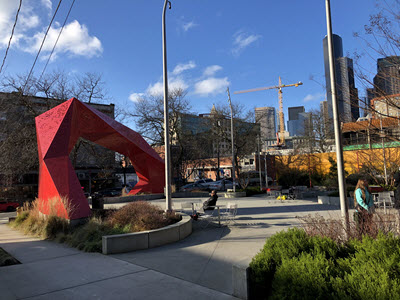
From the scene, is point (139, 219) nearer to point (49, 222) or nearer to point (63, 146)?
point (49, 222)

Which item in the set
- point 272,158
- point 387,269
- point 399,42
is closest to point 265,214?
point 399,42

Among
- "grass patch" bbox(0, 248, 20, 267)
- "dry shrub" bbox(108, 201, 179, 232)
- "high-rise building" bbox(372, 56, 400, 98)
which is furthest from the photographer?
"dry shrub" bbox(108, 201, 179, 232)

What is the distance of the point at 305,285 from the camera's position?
11.5ft

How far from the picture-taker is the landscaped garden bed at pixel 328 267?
3127mm

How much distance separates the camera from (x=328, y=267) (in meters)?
3.58

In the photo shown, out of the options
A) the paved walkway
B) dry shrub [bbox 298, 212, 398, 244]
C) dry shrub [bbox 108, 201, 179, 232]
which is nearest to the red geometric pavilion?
the paved walkway

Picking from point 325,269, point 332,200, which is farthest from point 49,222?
point 332,200

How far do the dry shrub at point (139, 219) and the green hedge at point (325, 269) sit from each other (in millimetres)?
4732

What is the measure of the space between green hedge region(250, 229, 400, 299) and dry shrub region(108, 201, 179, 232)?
15.5ft

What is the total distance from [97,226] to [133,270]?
331 centimetres

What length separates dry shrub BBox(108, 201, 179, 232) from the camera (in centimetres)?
851

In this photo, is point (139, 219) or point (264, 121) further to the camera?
point (264, 121)

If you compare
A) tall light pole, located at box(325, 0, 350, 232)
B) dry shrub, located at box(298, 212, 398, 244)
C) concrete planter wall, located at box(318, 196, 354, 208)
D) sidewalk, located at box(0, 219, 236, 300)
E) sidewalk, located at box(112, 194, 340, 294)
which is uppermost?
tall light pole, located at box(325, 0, 350, 232)

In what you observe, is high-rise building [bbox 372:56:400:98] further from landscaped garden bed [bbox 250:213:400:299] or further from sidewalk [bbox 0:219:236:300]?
sidewalk [bbox 0:219:236:300]
